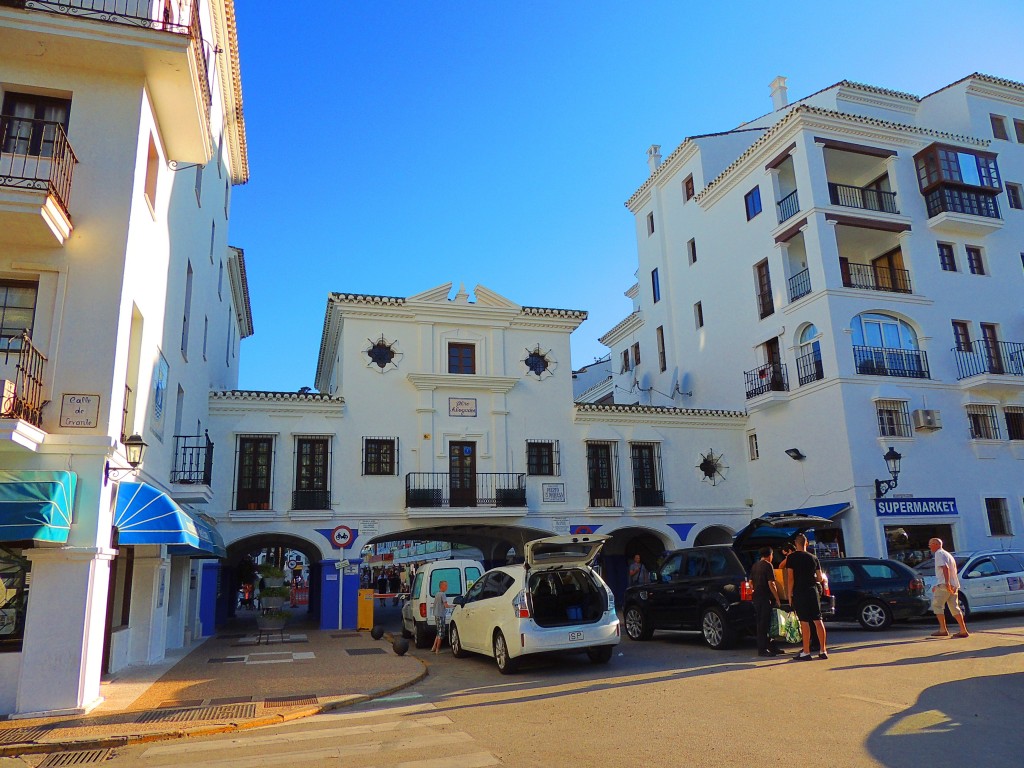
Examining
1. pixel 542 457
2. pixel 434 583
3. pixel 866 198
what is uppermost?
pixel 866 198

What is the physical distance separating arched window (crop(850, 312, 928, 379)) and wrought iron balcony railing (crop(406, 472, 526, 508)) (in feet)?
37.0

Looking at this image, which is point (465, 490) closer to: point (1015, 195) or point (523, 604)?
point (523, 604)

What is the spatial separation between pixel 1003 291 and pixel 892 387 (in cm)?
714

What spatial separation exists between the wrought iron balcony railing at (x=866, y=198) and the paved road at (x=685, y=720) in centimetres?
1764

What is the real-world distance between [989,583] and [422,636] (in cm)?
1220

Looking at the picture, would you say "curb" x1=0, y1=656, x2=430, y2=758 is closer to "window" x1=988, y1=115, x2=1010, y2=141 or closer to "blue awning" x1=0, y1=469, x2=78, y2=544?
"blue awning" x1=0, y1=469, x2=78, y2=544

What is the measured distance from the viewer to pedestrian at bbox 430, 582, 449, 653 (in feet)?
49.6

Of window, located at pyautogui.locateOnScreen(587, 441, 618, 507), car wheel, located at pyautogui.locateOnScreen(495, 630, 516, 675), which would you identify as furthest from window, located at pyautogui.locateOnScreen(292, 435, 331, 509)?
car wheel, located at pyautogui.locateOnScreen(495, 630, 516, 675)

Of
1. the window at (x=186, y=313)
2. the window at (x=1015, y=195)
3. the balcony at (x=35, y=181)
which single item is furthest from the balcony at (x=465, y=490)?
the window at (x=1015, y=195)

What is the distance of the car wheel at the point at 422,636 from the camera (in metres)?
16.1

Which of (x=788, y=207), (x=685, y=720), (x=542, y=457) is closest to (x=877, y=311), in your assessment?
(x=788, y=207)

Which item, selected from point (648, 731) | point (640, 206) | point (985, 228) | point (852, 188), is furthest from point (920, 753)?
point (640, 206)

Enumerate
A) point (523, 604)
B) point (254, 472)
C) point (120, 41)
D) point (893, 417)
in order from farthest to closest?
point (893, 417) < point (254, 472) < point (523, 604) < point (120, 41)

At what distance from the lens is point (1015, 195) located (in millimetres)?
28219
